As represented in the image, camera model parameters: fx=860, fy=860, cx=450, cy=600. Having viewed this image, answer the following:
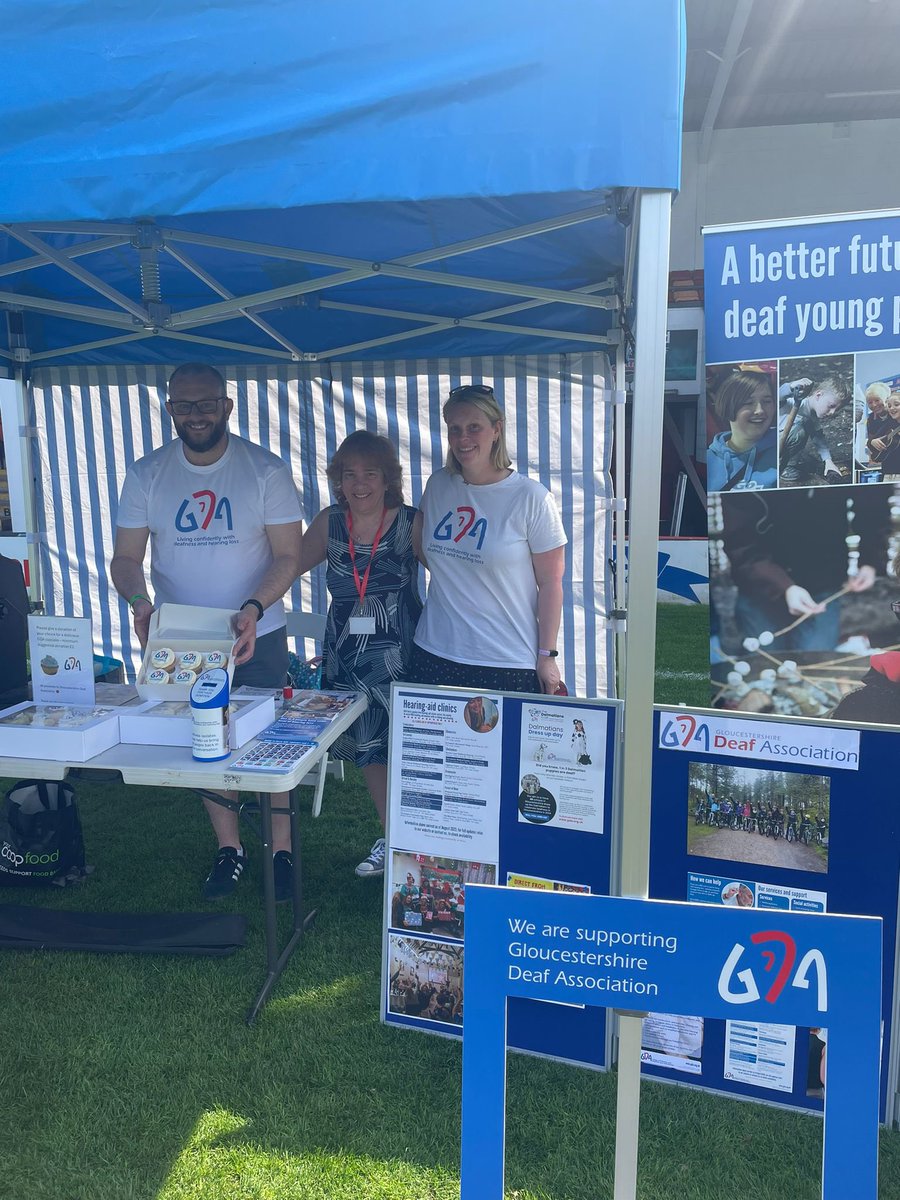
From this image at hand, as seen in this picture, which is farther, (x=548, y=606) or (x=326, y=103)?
(x=548, y=606)

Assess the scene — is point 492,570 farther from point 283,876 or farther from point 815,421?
point 283,876

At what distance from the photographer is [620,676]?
4750 millimetres

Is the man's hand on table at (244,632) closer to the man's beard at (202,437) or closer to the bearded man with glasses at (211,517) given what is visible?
the bearded man with glasses at (211,517)

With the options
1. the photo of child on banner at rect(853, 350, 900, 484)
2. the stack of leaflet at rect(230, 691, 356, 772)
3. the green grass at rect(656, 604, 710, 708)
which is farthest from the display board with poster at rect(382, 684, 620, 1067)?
the green grass at rect(656, 604, 710, 708)

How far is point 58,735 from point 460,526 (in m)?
1.22

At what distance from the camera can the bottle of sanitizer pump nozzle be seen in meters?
1.89

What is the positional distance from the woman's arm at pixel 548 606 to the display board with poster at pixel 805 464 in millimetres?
476

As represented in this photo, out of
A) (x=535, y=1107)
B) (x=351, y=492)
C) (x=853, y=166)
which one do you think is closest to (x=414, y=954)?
(x=535, y=1107)

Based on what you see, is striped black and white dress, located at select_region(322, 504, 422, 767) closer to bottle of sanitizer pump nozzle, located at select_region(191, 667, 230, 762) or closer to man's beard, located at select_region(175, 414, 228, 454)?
man's beard, located at select_region(175, 414, 228, 454)

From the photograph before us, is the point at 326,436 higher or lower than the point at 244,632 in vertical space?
higher

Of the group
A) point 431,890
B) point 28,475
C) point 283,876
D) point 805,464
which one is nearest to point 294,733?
point 431,890

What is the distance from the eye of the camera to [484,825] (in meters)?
2.05

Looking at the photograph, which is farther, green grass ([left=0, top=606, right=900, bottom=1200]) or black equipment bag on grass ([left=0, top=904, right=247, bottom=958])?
black equipment bag on grass ([left=0, top=904, right=247, bottom=958])

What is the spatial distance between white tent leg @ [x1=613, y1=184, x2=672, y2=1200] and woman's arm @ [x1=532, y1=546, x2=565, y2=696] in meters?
1.08
